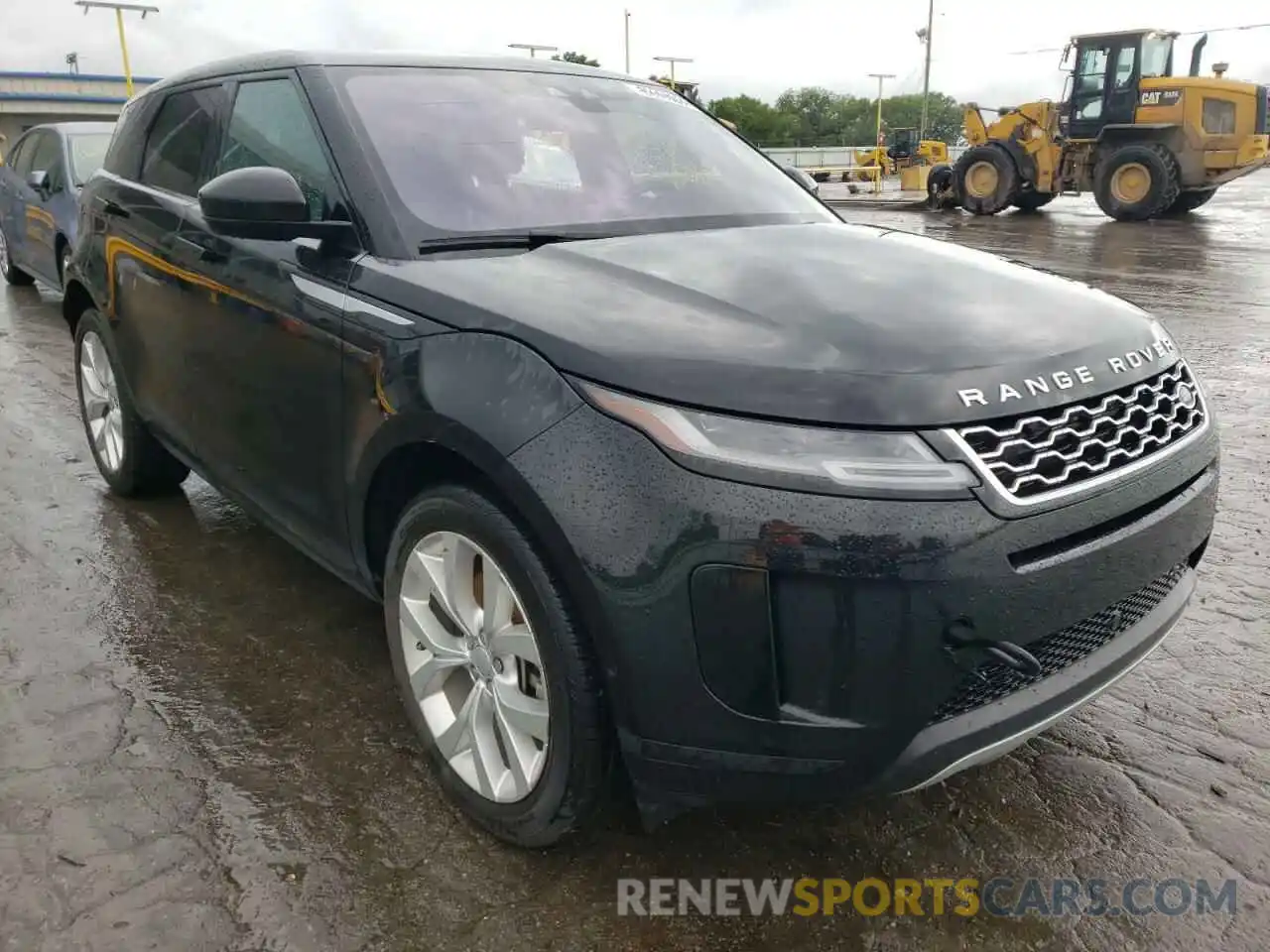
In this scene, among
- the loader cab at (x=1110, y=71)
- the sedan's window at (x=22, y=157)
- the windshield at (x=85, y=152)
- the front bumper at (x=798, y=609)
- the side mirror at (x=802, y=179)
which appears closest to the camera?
the front bumper at (x=798, y=609)

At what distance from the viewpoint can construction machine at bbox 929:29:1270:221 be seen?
1720cm

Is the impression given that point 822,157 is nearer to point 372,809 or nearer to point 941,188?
point 941,188

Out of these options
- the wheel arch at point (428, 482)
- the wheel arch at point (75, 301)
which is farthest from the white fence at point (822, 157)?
the wheel arch at point (428, 482)

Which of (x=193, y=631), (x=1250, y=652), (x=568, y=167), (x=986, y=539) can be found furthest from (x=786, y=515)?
(x=193, y=631)

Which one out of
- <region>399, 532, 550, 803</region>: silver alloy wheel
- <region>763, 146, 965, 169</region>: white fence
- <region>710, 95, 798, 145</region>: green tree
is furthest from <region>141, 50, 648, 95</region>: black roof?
<region>710, 95, 798, 145</region>: green tree

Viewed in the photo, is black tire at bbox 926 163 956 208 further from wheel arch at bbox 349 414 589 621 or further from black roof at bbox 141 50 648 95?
wheel arch at bbox 349 414 589 621

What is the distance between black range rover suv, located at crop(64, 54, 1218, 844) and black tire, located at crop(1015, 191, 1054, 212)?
62.4 feet

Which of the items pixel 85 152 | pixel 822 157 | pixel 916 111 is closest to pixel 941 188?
pixel 85 152

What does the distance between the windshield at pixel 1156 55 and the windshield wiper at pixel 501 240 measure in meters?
18.4

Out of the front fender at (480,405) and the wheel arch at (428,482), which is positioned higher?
the front fender at (480,405)

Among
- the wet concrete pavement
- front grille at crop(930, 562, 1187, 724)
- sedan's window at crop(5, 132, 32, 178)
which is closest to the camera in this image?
front grille at crop(930, 562, 1187, 724)

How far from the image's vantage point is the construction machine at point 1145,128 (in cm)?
1720

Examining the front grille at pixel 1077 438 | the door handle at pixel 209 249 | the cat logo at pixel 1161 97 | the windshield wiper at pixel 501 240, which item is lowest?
the front grille at pixel 1077 438

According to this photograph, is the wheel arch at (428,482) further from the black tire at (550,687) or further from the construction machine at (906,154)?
the construction machine at (906,154)
